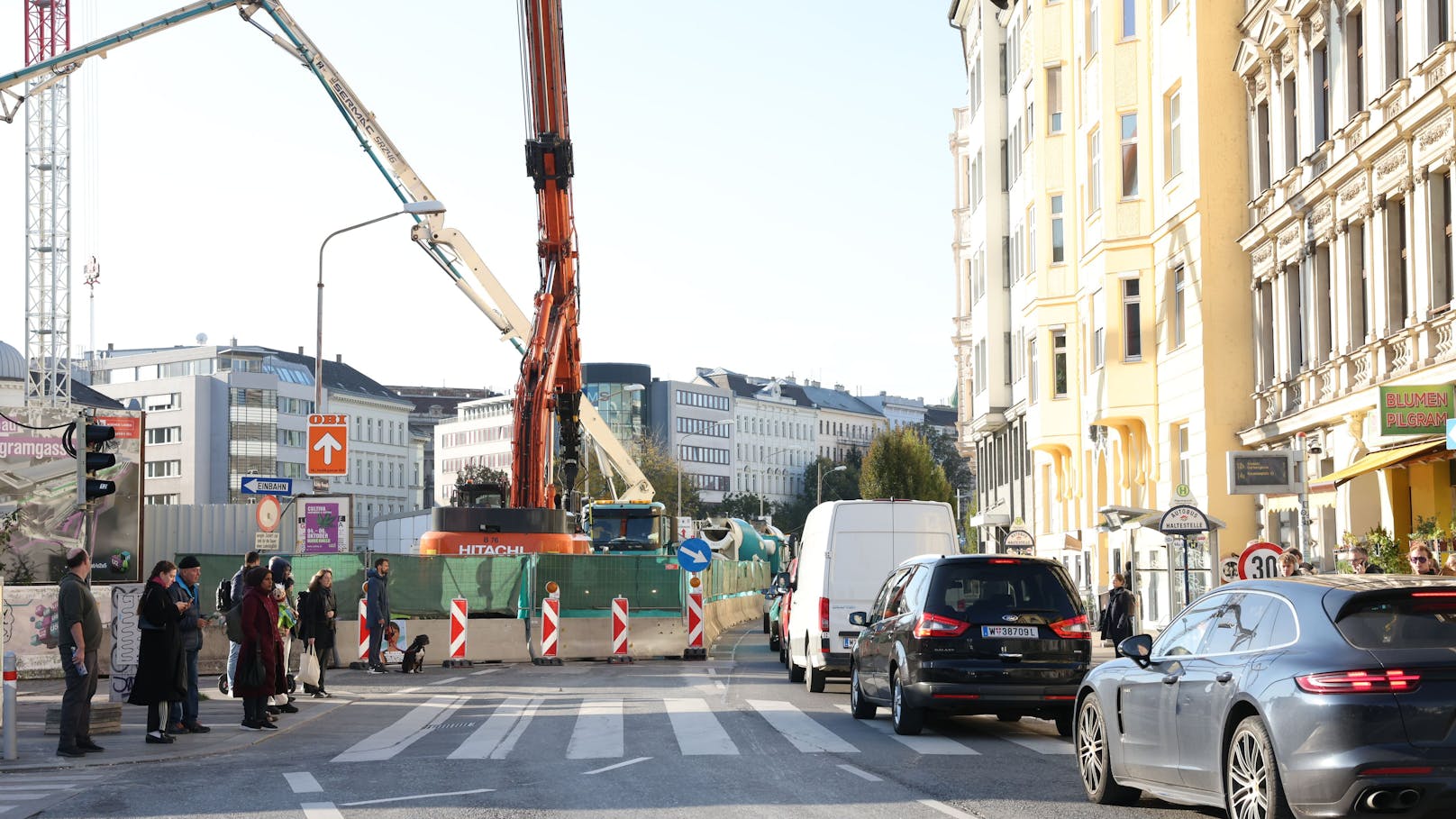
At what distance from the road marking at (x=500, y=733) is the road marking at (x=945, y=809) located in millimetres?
4736

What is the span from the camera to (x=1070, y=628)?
1727cm

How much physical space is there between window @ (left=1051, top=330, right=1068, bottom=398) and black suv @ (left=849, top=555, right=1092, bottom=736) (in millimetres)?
30124

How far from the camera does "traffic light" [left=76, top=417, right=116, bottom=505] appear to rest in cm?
1911

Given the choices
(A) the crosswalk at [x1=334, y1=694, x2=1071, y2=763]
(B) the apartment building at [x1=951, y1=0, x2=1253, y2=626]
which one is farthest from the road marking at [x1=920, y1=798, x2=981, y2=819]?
(B) the apartment building at [x1=951, y1=0, x2=1253, y2=626]

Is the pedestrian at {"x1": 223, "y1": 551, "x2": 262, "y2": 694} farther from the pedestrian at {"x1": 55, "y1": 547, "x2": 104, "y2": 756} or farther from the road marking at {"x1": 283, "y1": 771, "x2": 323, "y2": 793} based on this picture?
the road marking at {"x1": 283, "y1": 771, "x2": 323, "y2": 793}

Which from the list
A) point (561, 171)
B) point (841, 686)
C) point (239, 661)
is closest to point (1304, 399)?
point (841, 686)

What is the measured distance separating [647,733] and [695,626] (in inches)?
649

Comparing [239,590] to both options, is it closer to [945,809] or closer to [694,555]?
[945,809]

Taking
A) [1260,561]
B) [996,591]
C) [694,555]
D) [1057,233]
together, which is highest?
[1057,233]

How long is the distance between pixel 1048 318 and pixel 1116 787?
118ft

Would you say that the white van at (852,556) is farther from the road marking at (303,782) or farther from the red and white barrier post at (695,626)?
the red and white barrier post at (695,626)

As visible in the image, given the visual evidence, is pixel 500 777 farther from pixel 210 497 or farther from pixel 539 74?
pixel 210 497

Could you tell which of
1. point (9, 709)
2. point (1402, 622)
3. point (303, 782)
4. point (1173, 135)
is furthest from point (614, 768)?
point (1173, 135)

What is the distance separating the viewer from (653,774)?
45.5ft
